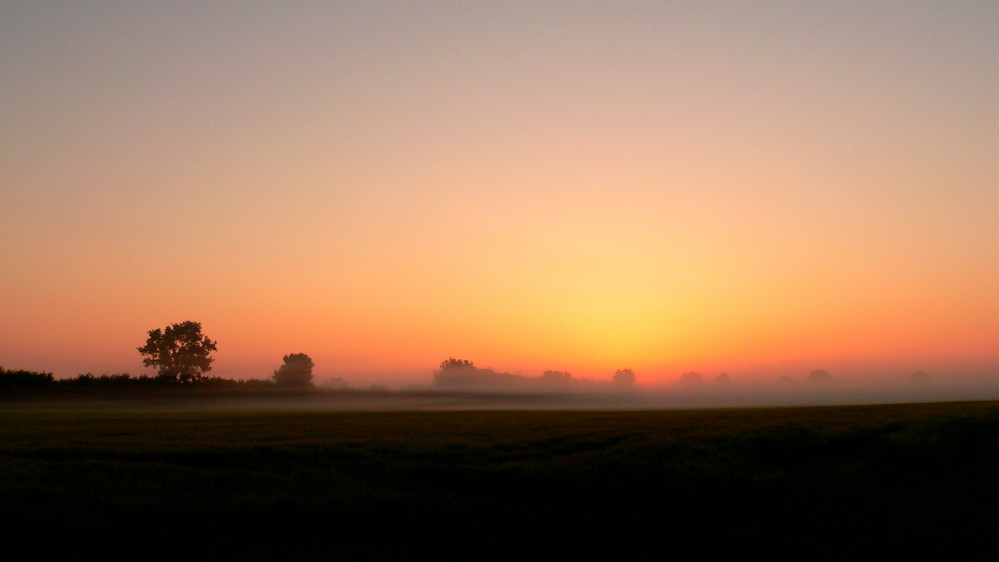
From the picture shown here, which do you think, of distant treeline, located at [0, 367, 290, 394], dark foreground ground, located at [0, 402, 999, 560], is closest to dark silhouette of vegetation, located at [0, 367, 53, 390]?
distant treeline, located at [0, 367, 290, 394]

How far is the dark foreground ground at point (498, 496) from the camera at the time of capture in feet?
34.8

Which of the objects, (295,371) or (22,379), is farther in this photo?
(295,371)

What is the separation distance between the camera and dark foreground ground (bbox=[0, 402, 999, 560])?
10.6m

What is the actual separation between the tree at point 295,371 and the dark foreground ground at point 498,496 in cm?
8381

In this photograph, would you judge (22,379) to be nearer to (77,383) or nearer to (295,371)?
(77,383)

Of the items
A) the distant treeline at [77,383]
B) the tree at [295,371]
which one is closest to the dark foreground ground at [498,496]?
the distant treeline at [77,383]

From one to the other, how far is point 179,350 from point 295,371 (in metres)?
17.4

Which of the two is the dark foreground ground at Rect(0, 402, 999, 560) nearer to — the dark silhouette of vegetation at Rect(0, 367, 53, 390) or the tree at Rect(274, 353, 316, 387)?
the dark silhouette of vegetation at Rect(0, 367, 53, 390)

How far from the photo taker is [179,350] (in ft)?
314

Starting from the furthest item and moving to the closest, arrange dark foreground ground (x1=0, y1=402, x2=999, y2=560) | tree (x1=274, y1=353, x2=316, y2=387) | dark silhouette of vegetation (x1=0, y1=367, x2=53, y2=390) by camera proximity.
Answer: tree (x1=274, y1=353, x2=316, y2=387), dark silhouette of vegetation (x1=0, y1=367, x2=53, y2=390), dark foreground ground (x1=0, y1=402, x2=999, y2=560)

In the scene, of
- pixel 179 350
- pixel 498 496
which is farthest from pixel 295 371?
pixel 498 496

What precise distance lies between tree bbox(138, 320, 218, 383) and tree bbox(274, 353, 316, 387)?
1126 cm

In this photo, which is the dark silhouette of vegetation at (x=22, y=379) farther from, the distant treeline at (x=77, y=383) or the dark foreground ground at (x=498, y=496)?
the dark foreground ground at (x=498, y=496)

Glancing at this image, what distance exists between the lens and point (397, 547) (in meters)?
10.5
